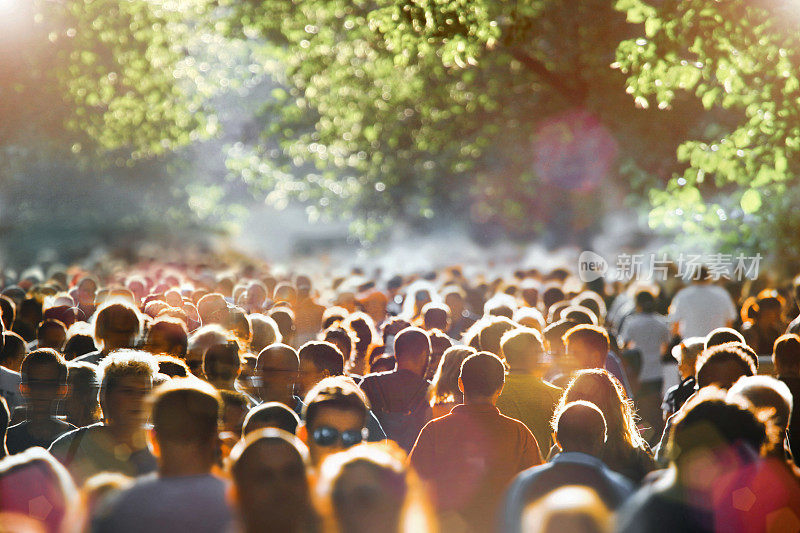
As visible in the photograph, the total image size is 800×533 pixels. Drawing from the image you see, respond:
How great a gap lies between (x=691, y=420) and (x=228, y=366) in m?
3.05

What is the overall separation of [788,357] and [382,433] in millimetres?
2773

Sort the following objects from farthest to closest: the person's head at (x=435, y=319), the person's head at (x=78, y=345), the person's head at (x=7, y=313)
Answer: the person's head at (x=7, y=313) → the person's head at (x=435, y=319) → the person's head at (x=78, y=345)

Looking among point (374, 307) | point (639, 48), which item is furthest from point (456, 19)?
point (374, 307)

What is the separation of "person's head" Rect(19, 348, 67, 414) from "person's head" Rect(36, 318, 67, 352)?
242 centimetres

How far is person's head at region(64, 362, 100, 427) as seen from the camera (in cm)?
494

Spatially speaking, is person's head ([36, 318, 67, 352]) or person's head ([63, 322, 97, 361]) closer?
person's head ([63, 322, 97, 361])

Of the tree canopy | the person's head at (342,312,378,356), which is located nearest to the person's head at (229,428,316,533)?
the person's head at (342,312,378,356)

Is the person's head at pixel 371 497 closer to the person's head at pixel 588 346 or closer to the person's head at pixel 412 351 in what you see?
→ the person's head at pixel 412 351

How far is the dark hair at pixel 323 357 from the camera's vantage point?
5.61 meters

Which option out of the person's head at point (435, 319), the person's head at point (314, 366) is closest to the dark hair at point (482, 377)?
the person's head at point (314, 366)

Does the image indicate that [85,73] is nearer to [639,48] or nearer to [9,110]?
[9,110]

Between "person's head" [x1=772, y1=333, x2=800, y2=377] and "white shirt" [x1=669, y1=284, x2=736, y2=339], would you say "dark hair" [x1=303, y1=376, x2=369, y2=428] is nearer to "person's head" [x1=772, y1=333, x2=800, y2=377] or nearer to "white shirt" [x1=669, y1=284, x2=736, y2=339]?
"person's head" [x1=772, y1=333, x2=800, y2=377]

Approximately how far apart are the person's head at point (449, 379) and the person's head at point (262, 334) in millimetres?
1844

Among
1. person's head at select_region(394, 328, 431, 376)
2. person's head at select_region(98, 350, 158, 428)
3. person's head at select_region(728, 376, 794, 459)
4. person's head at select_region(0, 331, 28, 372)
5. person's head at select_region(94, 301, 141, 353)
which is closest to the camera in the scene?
person's head at select_region(728, 376, 794, 459)
